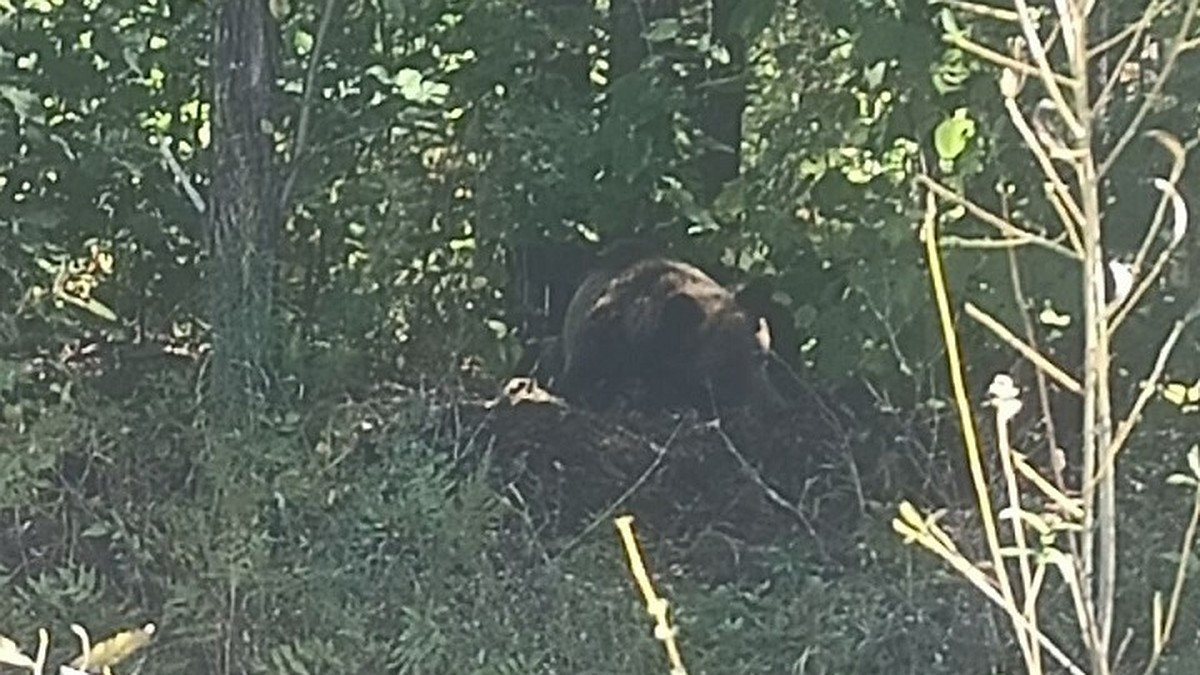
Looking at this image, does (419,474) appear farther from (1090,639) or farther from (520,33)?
(1090,639)

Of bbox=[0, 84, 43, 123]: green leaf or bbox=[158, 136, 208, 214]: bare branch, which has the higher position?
bbox=[0, 84, 43, 123]: green leaf

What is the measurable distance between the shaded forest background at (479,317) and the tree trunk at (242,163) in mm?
12

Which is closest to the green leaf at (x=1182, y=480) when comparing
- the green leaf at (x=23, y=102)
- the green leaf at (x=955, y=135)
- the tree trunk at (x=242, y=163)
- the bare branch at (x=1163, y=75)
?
the green leaf at (x=955, y=135)

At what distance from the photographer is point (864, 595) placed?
16.7 feet

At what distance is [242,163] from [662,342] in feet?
5.86

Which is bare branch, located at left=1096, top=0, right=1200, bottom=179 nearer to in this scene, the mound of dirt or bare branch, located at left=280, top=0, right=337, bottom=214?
the mound of dirt

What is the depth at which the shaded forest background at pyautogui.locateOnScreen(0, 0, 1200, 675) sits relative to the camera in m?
5.01

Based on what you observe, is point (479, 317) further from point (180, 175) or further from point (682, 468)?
point (180, 175)

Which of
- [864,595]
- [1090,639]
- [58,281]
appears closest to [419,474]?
[864,595]

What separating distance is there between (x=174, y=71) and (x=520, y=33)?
36.6 inches

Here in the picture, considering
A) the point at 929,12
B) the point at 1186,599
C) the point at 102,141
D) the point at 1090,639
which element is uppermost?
the point at 1090,639

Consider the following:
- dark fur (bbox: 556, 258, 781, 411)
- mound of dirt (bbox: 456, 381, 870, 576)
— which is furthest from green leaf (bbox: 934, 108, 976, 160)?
dark fur (bbox: 556, 258, 781, 411)

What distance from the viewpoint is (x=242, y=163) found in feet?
18.5

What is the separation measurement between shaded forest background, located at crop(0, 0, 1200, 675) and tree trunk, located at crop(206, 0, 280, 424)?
0.01m
